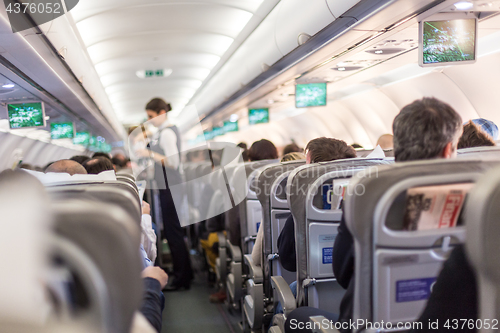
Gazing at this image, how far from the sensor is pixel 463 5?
4211mm

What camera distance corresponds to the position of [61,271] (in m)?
0.98

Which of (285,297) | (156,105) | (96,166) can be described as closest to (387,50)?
(156,105)

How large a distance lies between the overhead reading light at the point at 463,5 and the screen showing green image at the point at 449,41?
10.0 inches

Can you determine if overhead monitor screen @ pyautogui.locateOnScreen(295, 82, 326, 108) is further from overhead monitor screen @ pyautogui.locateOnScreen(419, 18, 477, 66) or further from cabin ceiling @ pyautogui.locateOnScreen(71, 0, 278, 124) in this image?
overhead monitor screen @ pyautogui.locateOnScreen(419, 18, 477, 66)

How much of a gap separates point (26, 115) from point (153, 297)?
754 cm

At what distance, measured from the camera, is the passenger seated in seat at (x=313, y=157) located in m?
2.77

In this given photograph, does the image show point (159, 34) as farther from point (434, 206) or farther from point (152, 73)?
point (434, 206)

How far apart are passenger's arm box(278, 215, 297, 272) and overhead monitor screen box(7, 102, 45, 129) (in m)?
6.92

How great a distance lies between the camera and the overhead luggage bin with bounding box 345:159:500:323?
1361mm

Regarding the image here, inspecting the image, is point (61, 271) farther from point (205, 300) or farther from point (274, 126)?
point (274, 126)

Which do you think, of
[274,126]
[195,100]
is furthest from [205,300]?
[274,126]

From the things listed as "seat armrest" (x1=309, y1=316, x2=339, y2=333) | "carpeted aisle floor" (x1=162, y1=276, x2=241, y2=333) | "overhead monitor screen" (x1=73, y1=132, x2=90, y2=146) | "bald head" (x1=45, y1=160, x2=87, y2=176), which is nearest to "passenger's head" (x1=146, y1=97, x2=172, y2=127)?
"bald head" (x1=45, y1=160, x2=87, y2=176)

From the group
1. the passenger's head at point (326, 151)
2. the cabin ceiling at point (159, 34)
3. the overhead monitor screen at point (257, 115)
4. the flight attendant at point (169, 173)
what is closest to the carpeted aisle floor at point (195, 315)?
the flight attendant at point (169, 173)

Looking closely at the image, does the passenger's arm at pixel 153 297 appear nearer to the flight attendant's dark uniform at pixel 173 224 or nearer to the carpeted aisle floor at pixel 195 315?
the carpeted aisle floor at pixel 195 315
